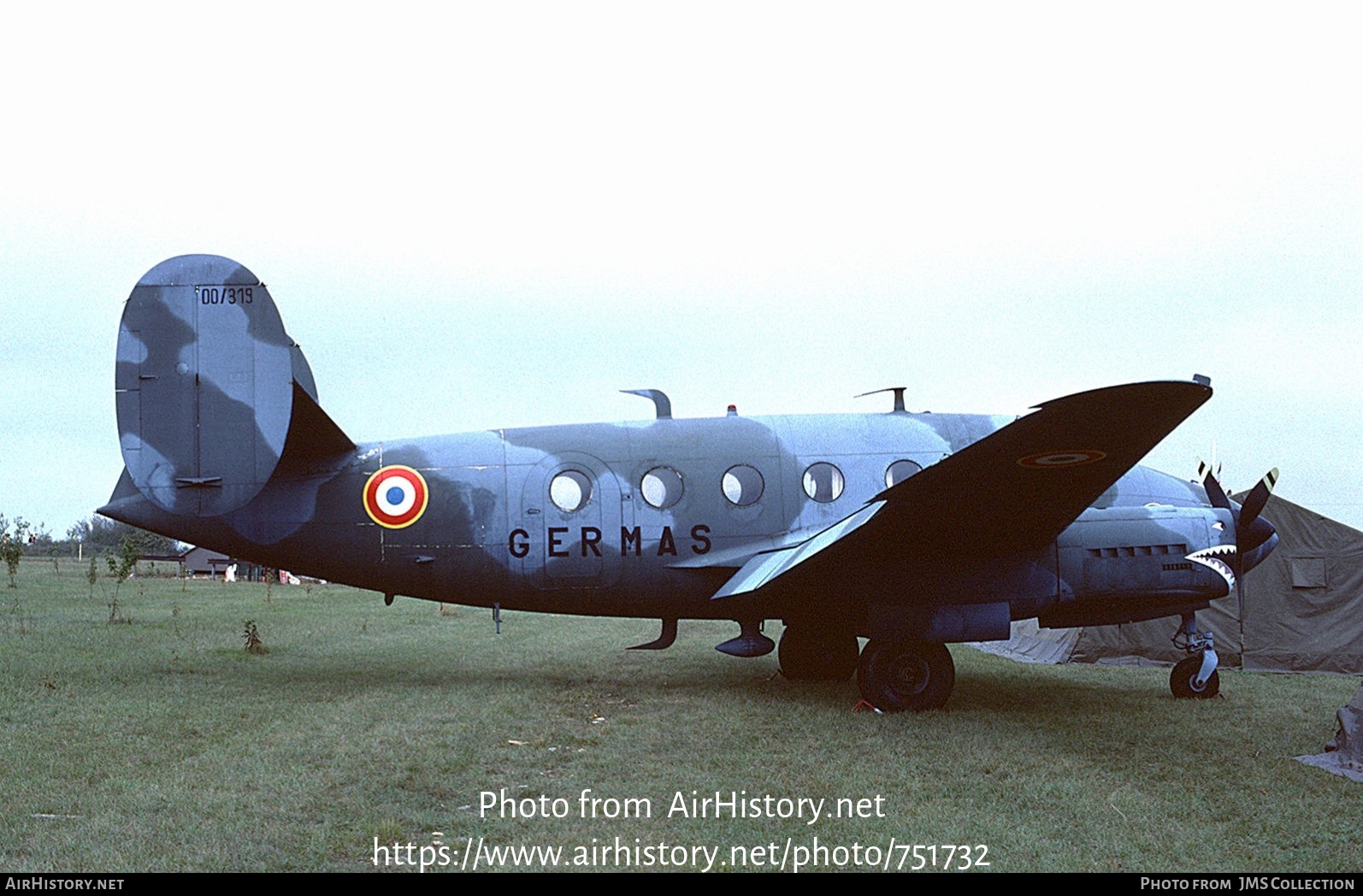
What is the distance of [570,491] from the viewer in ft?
42.8

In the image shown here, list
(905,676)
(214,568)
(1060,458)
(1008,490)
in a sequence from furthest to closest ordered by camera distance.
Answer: (214,568) → (905,676) → (1008,490) → (1060,458)

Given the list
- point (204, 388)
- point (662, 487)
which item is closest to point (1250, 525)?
point (662, 487)

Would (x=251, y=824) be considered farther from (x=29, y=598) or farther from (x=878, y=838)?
(x=29, y=598)

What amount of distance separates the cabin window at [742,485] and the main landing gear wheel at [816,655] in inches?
94.9

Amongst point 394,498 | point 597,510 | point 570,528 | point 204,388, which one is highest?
point 204,388

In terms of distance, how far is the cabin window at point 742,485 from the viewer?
1314cm

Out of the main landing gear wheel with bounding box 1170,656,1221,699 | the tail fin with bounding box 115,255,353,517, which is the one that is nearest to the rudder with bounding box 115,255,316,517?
the tail fin with bounding box 115,255,353,517

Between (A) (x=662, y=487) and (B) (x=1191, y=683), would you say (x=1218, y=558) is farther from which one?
(A) (x=662, y=487)

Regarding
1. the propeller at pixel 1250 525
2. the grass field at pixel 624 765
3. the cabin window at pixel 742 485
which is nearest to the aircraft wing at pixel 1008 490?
the cabin window at pixel 742 485

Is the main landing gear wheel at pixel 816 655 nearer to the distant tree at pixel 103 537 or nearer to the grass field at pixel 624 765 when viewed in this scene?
the grass field at pixel 624 765

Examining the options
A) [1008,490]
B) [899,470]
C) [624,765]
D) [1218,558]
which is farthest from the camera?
[899,470]

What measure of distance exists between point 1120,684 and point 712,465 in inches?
285

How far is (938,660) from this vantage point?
11.4 metres

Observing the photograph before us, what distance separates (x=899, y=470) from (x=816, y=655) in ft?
10.4
